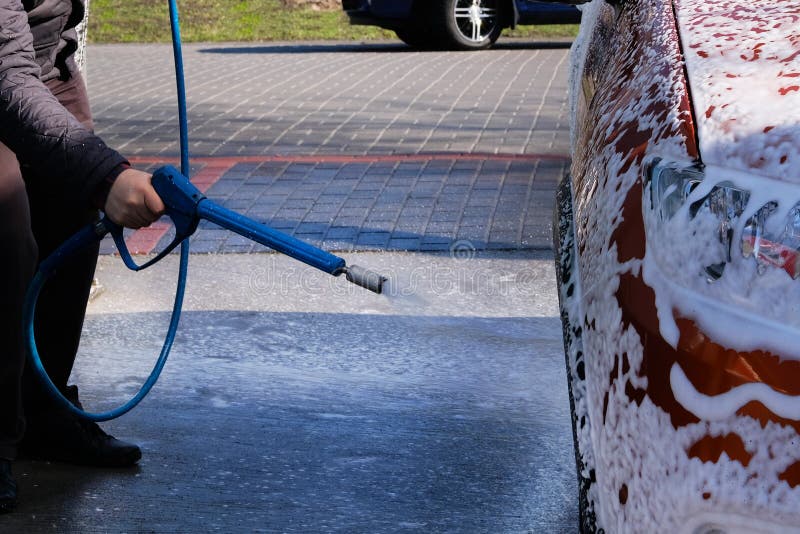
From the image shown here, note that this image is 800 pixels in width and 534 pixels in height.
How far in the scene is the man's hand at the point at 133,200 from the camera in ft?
8.03

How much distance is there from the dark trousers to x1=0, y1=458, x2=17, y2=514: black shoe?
0.05 meters

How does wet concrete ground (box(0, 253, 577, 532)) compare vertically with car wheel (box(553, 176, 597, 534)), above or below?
below

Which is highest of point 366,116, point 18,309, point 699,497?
point 699,497

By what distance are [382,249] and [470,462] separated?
2.13 m

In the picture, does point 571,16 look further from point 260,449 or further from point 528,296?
point 260,449

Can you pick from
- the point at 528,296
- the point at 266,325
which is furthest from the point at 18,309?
the point at 528,296

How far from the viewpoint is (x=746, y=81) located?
6.57 ft

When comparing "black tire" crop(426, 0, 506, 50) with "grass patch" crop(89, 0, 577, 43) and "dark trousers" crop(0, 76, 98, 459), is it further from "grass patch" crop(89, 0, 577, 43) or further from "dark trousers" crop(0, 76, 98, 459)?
"dark trousers" crop(0, 76, 98, 459)

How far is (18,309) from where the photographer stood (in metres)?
2.88

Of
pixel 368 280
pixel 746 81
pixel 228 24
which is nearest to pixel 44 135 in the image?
pixel 368 280

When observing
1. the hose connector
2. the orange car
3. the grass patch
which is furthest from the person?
the grass patch

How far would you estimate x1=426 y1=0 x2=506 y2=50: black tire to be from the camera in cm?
1251

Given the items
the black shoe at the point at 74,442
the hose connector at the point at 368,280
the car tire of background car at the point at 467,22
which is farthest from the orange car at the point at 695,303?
the car tire of background car at the point at 467,22

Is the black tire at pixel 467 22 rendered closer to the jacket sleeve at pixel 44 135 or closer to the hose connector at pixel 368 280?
the jacket sleeve at pixel 44 135
